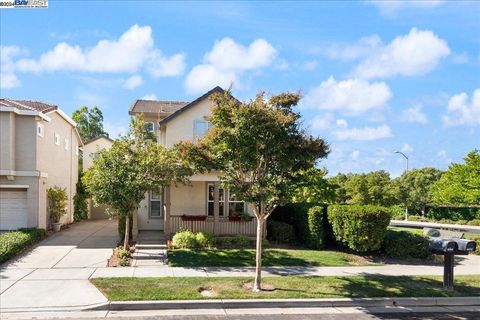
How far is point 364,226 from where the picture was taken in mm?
16656

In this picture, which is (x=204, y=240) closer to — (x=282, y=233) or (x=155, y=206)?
(x=282, y=233)

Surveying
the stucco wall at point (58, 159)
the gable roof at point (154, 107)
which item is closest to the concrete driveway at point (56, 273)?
the stucco wall at point (58, 159)

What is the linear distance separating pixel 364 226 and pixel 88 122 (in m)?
44.1

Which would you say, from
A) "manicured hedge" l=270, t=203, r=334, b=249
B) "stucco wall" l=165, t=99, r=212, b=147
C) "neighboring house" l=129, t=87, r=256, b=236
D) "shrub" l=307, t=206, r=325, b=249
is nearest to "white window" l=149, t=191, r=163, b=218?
"neighboring house" l=129, t=87, r=256, b=236

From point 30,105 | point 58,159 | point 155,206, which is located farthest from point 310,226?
point 30,105

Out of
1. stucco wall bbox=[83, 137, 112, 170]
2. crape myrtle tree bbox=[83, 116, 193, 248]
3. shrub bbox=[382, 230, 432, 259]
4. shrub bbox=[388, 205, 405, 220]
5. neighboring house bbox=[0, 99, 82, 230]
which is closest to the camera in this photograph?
crape myrtle tree bbox=[83, 116, 193, 248]

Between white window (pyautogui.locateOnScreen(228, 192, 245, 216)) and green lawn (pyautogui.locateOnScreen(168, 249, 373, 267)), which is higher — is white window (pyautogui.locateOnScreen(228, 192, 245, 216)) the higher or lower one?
the higher one

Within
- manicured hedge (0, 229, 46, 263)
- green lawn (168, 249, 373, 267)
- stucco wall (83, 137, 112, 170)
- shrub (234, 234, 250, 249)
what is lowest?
green lawn (168, 249, 373, 267)

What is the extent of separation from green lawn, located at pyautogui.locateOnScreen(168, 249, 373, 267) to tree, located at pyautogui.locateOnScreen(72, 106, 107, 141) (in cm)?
3933

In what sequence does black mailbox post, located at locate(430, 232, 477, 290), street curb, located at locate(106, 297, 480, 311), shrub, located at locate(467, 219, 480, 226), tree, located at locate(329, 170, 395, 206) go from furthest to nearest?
shrub, located at locate(467, 219, 480, 226) → tree, located at locate(329, 170, 395, 206) → black mailbox post, located at locate(430, 232, 477, 290) → street curb, located at locate(106, 297, 480, 311)

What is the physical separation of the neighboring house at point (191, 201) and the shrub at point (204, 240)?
4.39 feet

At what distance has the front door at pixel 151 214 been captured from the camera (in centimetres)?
2145

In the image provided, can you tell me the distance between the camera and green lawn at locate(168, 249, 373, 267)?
14977 mm

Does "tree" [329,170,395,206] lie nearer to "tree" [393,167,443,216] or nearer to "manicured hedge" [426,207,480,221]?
"tree" [393,167,443,216]
